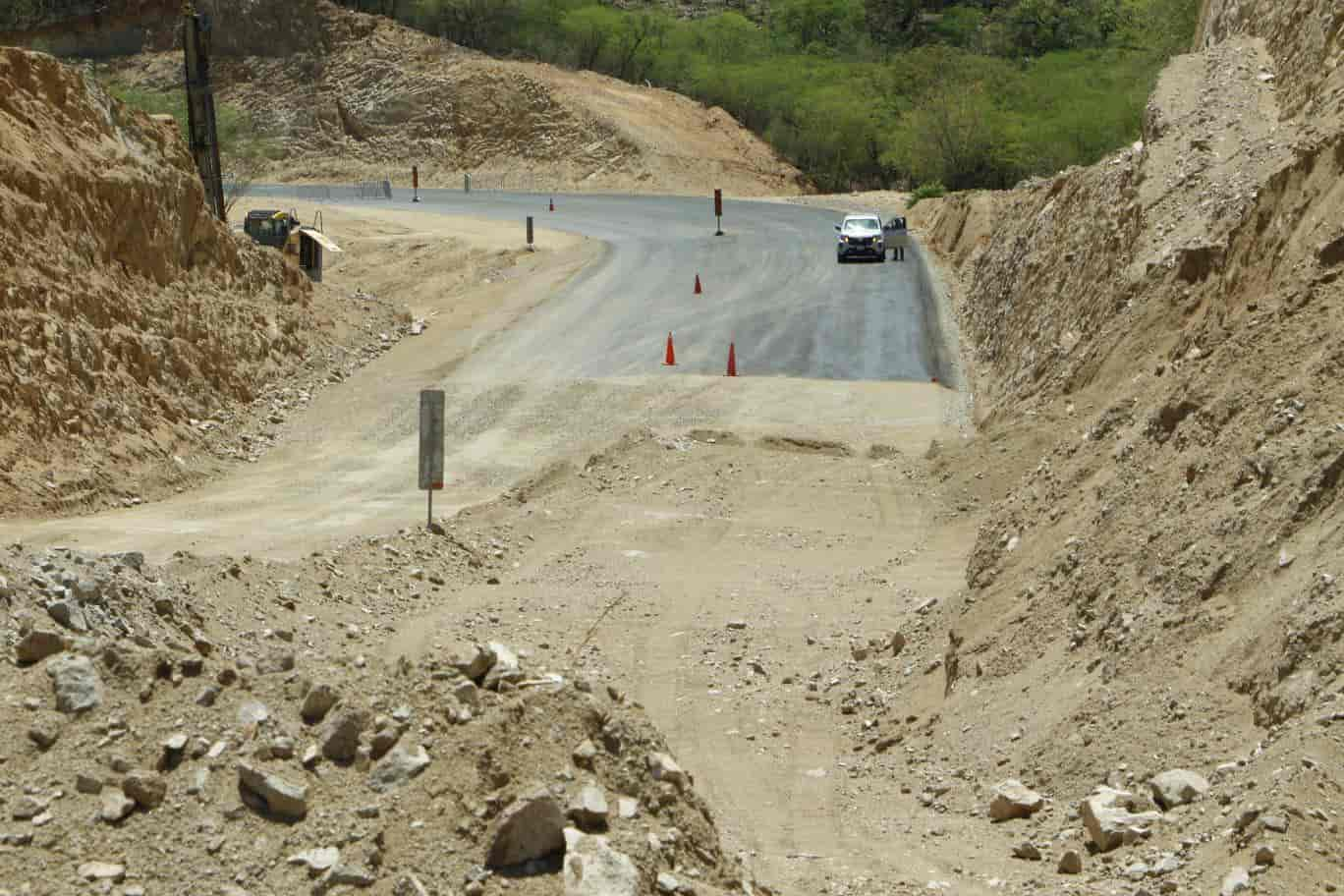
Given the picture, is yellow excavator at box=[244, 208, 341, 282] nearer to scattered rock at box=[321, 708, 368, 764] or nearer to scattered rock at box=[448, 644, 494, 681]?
scattered rock at box=[448, 644, 494, 681]

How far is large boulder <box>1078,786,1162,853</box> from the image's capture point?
10273mm

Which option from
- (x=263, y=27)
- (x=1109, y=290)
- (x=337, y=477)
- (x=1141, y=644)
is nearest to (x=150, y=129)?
(x=337, y=477)

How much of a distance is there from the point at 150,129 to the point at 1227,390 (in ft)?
74.7

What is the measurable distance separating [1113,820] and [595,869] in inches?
143

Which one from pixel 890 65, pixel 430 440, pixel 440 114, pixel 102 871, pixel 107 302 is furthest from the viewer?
pixel 890 65

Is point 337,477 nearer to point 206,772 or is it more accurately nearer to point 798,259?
point 206,772

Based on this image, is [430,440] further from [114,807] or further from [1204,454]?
[114,807]

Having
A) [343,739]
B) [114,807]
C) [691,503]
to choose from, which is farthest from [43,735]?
[691,503]

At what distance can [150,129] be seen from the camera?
32219 millimetres

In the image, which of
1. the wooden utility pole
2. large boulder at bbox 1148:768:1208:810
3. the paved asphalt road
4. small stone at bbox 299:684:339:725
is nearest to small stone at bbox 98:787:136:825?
small stone at bbox 299:684:339:725

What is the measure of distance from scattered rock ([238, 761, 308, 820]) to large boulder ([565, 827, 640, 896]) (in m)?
1.32

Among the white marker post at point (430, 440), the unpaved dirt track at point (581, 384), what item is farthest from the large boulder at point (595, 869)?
the white marker post at point (430, 440)

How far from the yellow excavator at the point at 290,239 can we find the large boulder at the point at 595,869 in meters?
33.5

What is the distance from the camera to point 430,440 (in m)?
21.2
